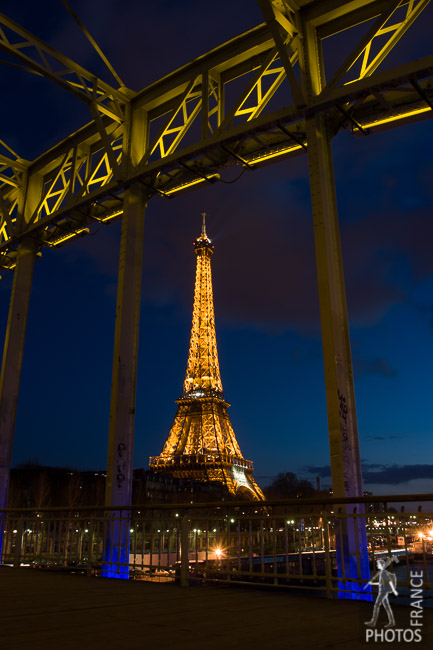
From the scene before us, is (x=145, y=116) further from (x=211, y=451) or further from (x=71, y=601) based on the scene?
(x=211, y=451)

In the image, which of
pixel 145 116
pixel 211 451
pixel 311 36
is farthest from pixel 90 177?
pixel 211 451

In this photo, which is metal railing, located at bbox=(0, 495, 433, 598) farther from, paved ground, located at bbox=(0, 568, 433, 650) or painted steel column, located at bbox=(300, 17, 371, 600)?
paved ground, located at bbox=(0, 568, 433, 650)

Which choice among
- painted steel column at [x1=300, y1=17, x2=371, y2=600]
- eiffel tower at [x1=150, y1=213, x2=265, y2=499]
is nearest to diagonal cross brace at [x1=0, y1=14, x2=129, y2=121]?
painted steel column at [x1=300, y1=17, x2=371, y2=600]

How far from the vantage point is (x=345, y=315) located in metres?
7.79

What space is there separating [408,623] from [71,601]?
3.23 m

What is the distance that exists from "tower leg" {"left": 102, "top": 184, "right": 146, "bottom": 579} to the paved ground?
2.51m

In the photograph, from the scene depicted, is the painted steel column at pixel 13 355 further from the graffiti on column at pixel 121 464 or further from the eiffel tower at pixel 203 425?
the eiffel tower at pixel 203 425

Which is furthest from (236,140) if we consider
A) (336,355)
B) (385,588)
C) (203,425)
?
(203,425)

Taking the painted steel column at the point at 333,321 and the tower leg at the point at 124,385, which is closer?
the painted steel column at the point at 333,321

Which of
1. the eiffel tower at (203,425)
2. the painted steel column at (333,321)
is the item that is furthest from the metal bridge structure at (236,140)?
the eiffel tower at (203,425)

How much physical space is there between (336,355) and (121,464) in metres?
4.50

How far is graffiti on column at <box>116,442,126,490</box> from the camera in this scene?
9.20 metres

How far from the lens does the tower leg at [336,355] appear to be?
6586 millimetres

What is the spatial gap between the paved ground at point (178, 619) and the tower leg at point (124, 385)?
98.7 inches
